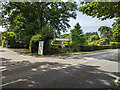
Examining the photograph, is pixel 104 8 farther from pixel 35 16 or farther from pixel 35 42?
pixel 35 16

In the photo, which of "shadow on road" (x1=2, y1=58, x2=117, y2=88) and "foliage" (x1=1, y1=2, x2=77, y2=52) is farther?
"foliage" (x1=1, y1=2, x2=77, y2=52)

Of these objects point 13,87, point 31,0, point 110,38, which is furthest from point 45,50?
point 110,38

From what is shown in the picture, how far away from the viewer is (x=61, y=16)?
63.6ft

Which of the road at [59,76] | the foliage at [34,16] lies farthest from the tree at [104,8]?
the foliage at [34,16]

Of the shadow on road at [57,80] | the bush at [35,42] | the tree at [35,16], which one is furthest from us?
the tree at [35,16]

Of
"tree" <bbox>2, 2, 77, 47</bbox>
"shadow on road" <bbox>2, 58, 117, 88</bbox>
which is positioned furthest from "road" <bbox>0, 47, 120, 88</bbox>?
"tree" <bbox>2, 2, 77, 47</bbox>

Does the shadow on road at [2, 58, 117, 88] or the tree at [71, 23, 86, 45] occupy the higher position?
the tree at [71, 23, 86, 45]

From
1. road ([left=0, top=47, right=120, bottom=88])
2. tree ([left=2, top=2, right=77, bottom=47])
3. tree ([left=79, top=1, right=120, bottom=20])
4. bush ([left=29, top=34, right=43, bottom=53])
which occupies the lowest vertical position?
road ([left=0, top=47, right=120, bottom=88])

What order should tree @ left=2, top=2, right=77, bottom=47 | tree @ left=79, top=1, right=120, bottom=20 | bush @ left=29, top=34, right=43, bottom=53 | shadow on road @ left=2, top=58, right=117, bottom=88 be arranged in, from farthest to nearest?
tree @ left=2, top=2, right=77, bottom=47 < bush @ left=29, top=34, right=43, bottom=53 < tree @ left=79, top=1, right=120, bottom=20 < shadow on road @ left=2, top=58, right=117, bottom=88

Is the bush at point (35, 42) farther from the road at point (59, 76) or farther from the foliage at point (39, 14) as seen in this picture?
the road at point (59, 76)

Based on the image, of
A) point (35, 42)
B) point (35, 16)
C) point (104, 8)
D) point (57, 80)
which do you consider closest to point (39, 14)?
point (35, 16)

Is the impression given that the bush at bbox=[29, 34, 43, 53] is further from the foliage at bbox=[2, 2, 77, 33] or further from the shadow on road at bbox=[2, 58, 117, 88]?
the shadow on road at bbox=[2, 58, 117, 88]

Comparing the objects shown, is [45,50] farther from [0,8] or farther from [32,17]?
[0,8]

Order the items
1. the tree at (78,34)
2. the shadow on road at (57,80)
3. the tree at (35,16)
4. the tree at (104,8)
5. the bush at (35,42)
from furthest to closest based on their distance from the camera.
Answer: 1. the tree at (78,34)
2. the tree at (35,16)
3. the bush at (35,42)
4. the tree at (104,8)
5. the shadow on road at (57,80)
